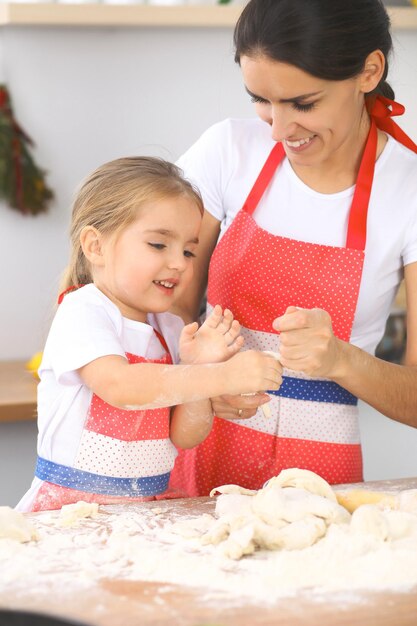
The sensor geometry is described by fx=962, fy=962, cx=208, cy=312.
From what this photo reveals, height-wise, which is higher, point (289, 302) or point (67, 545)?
point (289, 302)

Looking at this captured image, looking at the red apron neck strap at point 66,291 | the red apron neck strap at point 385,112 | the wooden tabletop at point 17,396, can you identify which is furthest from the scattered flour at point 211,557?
the wooden tabletop at point 17,396

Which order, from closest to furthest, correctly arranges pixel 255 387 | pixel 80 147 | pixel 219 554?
pixel 219 554, pixel 255 387, pixel 80 147

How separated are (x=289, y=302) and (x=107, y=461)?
1.45ft

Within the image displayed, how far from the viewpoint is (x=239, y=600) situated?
1.04 metres

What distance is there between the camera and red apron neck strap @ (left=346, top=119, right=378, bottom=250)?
64.4 inches

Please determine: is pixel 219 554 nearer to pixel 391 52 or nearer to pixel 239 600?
pixel 239 600

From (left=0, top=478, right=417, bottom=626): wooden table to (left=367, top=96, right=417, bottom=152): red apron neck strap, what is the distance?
0.91 metres

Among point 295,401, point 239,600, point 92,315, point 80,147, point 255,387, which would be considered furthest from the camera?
point 80,147

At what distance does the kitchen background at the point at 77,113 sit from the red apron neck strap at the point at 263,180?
3.32 feet

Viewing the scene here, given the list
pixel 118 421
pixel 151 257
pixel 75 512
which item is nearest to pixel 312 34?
pixel 151 257

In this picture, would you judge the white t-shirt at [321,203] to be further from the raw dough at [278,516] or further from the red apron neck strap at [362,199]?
the raw dough at [278,516]

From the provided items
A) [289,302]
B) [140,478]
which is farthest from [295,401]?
[140,478]

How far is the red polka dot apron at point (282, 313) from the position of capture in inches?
64.9

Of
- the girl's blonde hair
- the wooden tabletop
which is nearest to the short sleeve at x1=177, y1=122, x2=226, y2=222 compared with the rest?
the girl's blonde hair
